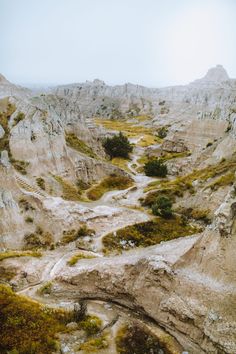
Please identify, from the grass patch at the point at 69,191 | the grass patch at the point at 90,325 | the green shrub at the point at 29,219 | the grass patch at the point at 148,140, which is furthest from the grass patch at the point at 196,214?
the grass patch at the point at 148,140

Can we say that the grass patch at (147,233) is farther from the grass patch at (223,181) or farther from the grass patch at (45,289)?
the grass patch at (45,289)

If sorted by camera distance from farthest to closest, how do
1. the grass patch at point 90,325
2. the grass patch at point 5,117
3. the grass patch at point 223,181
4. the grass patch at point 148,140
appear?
1. the grass patch at point 148,140
2. the grass patch at point 5,117
3. the grass patch at point 223,181
4. the grass patch at point 90,325

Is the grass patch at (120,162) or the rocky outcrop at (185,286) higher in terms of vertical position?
the rocky outcrop at (185,286)

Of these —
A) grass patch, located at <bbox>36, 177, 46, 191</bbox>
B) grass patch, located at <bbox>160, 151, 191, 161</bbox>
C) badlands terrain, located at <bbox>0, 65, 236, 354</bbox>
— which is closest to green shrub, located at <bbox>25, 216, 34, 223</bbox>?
badlands terrain, located at <bbox>0, 65, 236, 354</bbox>

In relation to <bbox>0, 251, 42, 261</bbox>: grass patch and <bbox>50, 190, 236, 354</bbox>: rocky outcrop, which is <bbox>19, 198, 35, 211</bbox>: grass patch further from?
<bbox>50, 190, 236, 354</bbox>: rocky outcrop

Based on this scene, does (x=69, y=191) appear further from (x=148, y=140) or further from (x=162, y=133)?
(x=162, y=133)

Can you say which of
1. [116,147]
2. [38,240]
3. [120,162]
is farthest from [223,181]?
[116,147]

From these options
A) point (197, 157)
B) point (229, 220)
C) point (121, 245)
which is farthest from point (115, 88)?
point (229, 220)
